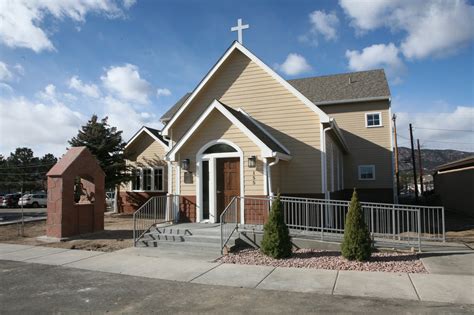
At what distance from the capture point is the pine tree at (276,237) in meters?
9.32

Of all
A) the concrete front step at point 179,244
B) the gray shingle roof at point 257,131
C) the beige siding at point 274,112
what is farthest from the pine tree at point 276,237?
the beige siding at point 274,112

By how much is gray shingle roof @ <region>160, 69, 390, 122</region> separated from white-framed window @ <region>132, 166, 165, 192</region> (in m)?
3.37

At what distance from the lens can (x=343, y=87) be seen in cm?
2614

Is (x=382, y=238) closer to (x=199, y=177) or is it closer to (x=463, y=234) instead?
(x=463, y=234)

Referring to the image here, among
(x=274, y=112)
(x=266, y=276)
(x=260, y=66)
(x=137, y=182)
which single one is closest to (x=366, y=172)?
(x=274, y=112)

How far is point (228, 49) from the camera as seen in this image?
578 inches

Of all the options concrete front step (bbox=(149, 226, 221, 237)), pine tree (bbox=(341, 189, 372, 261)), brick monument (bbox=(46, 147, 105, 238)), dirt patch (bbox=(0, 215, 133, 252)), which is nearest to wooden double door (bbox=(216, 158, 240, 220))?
concrete front step (bbox=(149, 226, 221, 237))

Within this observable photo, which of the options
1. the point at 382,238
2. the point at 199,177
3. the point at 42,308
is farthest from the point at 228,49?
the point at 42,308

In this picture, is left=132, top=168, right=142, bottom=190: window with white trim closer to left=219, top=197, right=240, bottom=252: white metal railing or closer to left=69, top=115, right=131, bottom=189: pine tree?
left=69, top=115, right=131, bottom=189: pine tree

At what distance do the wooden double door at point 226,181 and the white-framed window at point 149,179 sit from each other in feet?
38.1

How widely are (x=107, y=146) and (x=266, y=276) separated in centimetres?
1747

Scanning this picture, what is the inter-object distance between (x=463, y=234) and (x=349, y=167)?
11.1 m

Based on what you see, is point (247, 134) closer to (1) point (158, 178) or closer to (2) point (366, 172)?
(1) point (158, 178)

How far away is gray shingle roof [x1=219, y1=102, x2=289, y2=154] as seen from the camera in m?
12.5
